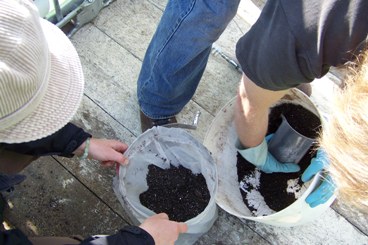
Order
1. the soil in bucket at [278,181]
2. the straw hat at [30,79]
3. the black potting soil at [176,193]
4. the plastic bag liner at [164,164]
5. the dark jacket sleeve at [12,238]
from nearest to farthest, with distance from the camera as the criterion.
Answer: the straw hat at [30,79] < the dark jacket sleeve at [12,238] < the plastic bag liner at [164,164] < the black potting soil at [176,193] < the soil in bucket at [278,181]

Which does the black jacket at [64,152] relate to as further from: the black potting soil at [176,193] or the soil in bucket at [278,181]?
the soil in bucket at [278,181]

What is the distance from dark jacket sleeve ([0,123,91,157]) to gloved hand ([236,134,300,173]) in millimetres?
501

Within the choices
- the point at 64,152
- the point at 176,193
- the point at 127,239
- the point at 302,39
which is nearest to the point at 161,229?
the point at 127,239

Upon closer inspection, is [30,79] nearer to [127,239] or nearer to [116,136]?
[127,239]

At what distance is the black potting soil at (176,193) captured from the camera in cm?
126

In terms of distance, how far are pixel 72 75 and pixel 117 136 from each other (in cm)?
64

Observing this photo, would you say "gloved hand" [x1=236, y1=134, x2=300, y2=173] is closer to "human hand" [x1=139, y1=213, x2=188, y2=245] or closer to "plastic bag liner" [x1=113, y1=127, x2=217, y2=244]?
"plastic bag liner" [x1=113, y1=127, x2=217, y2=244]

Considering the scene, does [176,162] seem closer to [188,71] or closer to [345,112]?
[188,71]

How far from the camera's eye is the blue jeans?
1.13 metres

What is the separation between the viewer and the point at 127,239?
99cm

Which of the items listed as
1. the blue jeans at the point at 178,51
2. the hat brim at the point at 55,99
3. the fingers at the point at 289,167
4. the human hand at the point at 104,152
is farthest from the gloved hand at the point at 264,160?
the hat brim at the point at 55,99

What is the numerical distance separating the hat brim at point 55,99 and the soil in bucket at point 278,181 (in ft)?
2.38

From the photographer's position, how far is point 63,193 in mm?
1361

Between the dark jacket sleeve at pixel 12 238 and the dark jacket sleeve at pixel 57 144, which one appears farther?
the dark jacket sleeve at pixel 57 144
